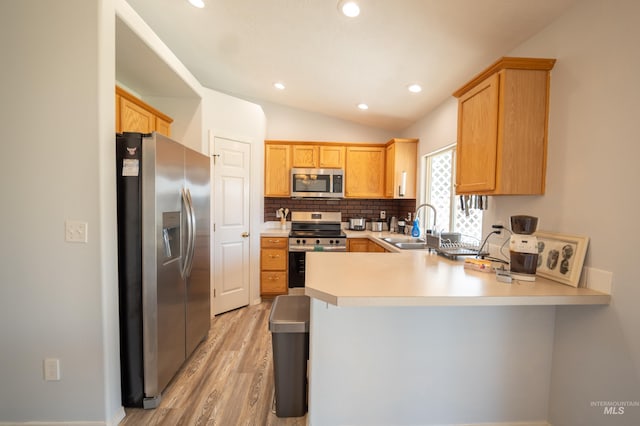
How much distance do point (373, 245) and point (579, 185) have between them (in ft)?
7.26

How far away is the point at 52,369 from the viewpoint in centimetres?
148

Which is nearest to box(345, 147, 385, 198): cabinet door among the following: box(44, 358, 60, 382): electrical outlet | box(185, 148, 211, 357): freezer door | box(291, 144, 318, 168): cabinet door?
box(291, 144, 318, 168): cabinet door

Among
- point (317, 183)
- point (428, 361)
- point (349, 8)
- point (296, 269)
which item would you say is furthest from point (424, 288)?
point (317, 183)

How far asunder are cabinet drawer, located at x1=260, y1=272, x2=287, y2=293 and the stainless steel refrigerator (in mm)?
1643

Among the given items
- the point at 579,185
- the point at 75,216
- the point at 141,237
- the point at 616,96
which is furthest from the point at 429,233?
the point at 75,216

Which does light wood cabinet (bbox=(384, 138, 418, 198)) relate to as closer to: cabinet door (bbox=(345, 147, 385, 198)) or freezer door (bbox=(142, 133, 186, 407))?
cabinet door (bbox=(345, 147, 385, 198))

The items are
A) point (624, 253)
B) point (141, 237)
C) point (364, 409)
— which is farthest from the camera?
point (141, 237)

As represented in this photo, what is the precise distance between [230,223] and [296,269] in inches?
41.7

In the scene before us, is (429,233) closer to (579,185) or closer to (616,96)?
Answer: (579,185)

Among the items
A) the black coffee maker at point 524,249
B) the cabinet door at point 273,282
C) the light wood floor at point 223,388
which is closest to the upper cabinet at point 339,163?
the cabinet door at point 273,282

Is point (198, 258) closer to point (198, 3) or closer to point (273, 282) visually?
point (273, 282)

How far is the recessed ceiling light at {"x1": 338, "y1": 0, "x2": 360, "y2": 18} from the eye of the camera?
5.19 feet

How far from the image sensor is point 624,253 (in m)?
1.12

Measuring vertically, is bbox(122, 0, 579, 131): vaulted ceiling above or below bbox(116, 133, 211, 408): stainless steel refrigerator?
above
